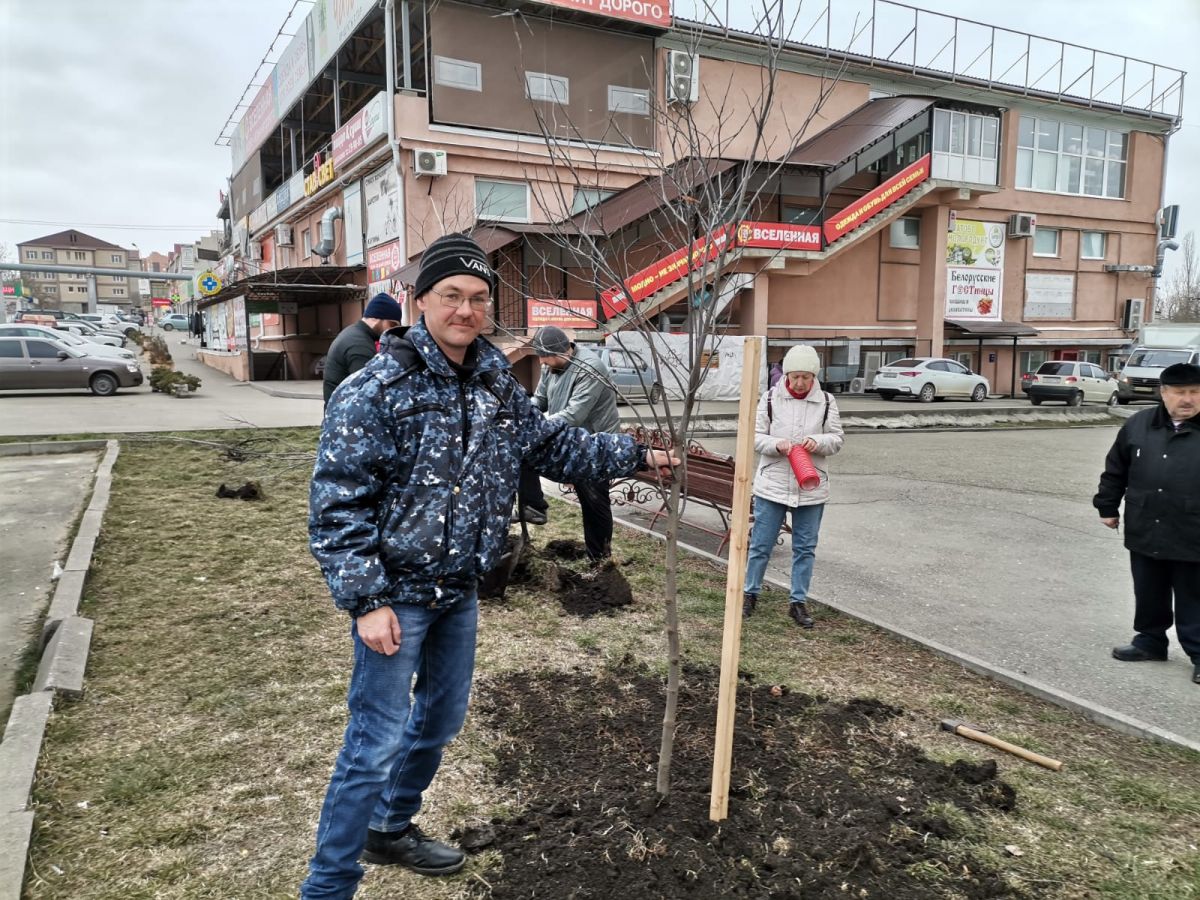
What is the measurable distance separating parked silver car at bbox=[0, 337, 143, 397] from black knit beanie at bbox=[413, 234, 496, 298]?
21.3 meters

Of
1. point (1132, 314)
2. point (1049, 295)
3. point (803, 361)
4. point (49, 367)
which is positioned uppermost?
point (1049, 295)

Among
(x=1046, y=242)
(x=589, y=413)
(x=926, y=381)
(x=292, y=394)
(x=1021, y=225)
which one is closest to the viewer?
(x=589, y=413)

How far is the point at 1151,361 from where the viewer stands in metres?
24.7

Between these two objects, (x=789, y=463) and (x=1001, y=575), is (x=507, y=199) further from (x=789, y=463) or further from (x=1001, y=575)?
(x=789, y=463)

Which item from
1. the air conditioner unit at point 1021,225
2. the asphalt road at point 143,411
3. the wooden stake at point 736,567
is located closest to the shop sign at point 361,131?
the asphalt road at point 143,411

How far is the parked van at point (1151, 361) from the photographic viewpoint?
24.1m

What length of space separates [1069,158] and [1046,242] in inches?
135

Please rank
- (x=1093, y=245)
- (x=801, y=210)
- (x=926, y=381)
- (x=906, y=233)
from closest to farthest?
1. (x=926, y=381)
2. (x=801, y=210)
3. (x=906, y=233)
4. (x=1093, y=245)

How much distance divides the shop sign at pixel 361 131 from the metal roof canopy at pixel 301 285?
11.2ft

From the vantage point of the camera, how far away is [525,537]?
5.65m

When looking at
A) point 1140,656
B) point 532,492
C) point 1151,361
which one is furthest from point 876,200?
point 1140,656

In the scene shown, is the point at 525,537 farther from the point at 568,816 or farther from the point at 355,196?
the point at 355,196

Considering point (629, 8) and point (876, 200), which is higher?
point (629, 8)

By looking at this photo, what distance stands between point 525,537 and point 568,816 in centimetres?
298
